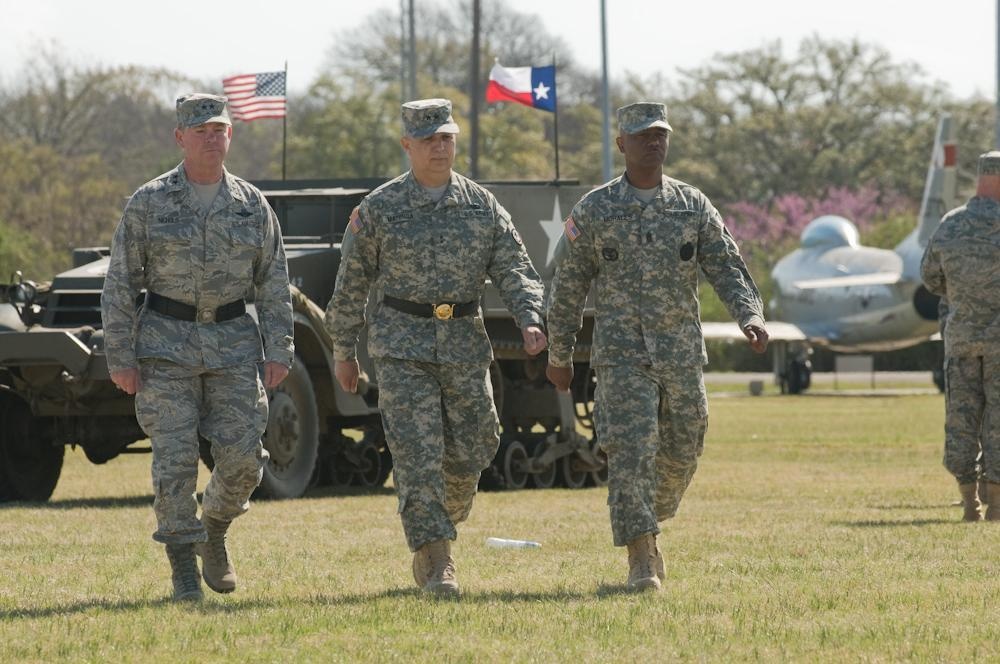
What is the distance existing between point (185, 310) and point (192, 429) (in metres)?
0.47

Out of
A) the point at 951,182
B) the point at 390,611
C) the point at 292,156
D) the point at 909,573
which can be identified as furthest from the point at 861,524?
the point at 292,156

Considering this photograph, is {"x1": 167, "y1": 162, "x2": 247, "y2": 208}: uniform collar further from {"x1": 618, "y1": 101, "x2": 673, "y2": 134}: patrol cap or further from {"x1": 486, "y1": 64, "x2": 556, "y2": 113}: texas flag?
{"x1": 486, "y1": 64, "x2": 556, "y2": 113}: texas flag

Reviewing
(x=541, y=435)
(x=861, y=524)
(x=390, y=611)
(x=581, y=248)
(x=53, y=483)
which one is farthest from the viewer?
(x=541, y=435)

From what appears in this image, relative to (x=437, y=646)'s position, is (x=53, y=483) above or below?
below

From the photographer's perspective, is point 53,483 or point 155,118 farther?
point 155,118

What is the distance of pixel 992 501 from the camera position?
44.2 feet

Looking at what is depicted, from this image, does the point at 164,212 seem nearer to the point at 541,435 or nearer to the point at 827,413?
the point at 541,435

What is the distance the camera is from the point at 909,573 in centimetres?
991

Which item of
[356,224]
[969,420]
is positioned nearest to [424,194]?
[356,224]

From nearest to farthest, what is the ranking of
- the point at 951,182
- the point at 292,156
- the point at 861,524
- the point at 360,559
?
1. the point at 360,559
2. the point at 861,524
3. the point at 951,182
4. the point at 292,156

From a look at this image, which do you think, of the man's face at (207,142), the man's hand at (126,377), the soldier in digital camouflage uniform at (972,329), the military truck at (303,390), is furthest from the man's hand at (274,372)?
the military truck at (303,390)

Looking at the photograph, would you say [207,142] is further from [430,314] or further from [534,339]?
[534,339]

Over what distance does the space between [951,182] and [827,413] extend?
16099 mm

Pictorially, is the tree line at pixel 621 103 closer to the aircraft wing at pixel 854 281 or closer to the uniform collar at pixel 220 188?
the aircraft wing at pixel 854 281
